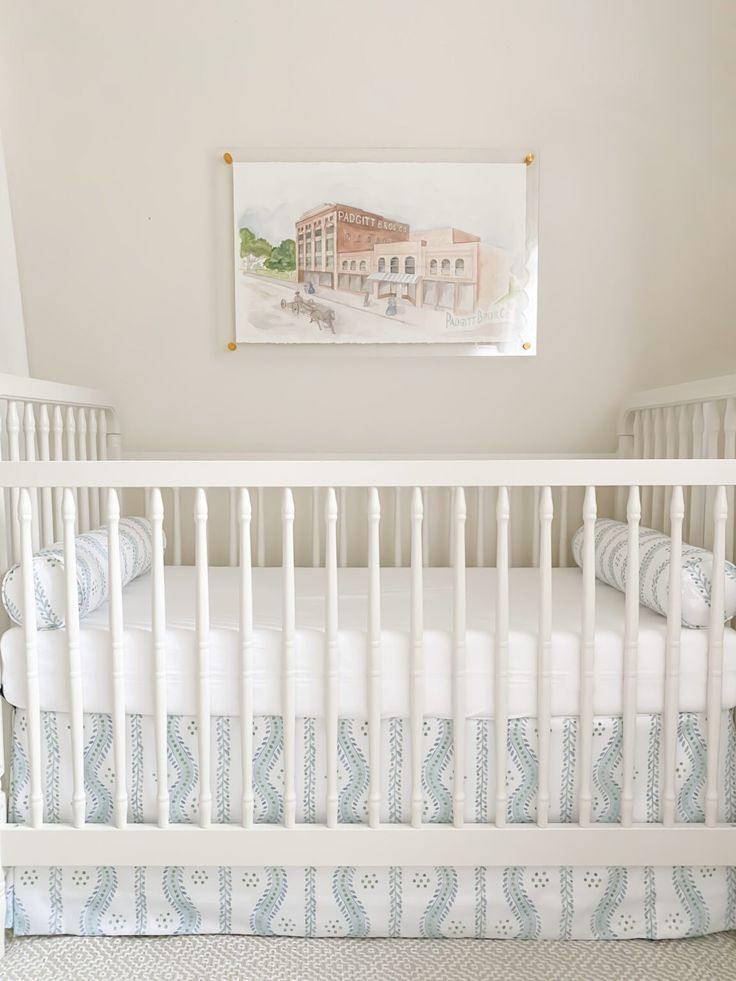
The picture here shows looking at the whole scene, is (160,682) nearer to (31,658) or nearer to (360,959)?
(31,658)

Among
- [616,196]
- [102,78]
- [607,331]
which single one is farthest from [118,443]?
[616,196]

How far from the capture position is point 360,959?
1.43 metres

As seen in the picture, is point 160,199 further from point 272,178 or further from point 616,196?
point 616,196

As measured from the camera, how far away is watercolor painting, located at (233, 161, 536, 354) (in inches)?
90.0

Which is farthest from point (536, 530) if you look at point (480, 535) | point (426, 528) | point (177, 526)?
point (177, 526)

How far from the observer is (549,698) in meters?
1.41

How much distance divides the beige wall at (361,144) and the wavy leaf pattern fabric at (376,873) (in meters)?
1.07

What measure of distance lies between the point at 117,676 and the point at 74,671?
0.07 meters

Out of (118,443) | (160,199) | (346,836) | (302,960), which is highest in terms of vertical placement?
(160,199)

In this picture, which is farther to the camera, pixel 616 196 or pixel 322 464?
pixel 616 196

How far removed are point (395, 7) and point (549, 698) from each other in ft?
6.21

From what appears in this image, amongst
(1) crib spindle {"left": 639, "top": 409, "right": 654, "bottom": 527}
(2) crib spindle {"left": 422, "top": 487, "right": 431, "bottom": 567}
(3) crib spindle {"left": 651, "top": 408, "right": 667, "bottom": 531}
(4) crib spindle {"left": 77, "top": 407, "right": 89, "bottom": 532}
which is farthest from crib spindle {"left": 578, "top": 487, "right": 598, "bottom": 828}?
(4) crib spindle {"left": 77, "top": 407, "right": 89, "bottom": 532}

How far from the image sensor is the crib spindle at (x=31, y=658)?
1.37 metres

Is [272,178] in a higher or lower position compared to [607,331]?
higher
